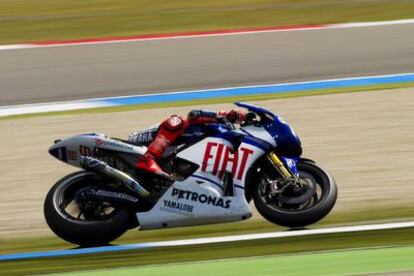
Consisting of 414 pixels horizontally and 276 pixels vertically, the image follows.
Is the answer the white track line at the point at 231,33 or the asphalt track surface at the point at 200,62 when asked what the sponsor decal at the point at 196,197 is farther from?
the white track line at the point at 231,33

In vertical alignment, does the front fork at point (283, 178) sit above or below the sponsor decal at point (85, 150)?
above

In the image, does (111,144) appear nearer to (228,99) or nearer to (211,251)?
(211,251)

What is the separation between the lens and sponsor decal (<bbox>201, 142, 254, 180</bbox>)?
7.58 meters

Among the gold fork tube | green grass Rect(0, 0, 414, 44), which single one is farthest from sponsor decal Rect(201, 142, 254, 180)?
green grass Rect(0, 0, 414, 44)

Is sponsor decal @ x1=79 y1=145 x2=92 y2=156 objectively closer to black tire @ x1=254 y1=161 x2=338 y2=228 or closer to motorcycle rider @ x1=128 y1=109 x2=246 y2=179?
motorcycle rider @ x1=128 y1=109 x2=246 y2=179

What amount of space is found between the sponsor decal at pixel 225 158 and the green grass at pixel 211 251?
0.58 meters

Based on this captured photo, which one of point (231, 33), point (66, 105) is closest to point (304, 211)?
point (66, 105)

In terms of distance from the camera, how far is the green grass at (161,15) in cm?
1579

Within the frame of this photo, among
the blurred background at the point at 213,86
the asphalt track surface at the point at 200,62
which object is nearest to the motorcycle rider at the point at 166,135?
the blurred background at the point at 213,86

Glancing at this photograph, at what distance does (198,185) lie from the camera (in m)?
7.57

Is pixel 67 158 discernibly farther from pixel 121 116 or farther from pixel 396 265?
pixel 121 116

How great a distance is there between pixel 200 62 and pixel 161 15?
3.19m

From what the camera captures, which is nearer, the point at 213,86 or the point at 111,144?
the point at 111,144

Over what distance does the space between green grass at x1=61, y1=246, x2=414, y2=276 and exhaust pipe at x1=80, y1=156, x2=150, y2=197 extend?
1139 millimetres
